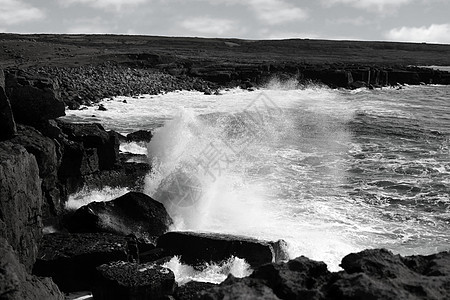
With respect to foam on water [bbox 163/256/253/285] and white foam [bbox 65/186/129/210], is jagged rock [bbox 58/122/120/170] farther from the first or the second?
foam on water [bbox 163/256/253/285]

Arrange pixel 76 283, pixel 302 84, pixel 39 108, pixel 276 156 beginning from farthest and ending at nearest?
pixel 302 84
pixel 276 156
pixel 39 108
pixel 76 283

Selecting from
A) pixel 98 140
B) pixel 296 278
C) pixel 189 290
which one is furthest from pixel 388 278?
pixel 98 140

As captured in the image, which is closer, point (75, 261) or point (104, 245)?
point (75, 261)

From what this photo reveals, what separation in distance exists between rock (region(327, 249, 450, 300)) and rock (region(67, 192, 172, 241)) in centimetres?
643

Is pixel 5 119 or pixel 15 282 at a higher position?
pixel 5 119

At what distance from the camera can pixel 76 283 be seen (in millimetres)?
8445

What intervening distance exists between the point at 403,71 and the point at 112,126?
3681 cm

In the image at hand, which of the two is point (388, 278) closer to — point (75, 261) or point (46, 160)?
point (75, 261)

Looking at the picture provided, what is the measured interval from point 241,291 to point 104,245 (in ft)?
18.1

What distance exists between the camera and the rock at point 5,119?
8.98 m

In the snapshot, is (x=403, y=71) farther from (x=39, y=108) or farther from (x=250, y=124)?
(x=39, y=108)

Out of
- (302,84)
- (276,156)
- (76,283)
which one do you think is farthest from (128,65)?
(76,283)

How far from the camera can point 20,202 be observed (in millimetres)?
8070


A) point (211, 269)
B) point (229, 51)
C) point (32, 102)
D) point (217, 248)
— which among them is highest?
point (229, 51)
